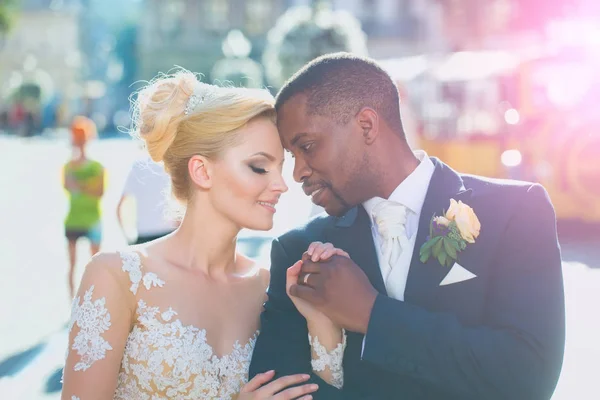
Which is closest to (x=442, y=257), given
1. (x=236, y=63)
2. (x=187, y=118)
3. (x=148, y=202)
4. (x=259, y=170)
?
(x=259, y=170)

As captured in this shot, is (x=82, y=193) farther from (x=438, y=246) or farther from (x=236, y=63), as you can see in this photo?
(x=236, y=63)

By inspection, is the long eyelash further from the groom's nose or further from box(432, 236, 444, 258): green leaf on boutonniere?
box(432, 236, 444, 258): green leaf on boutonniere

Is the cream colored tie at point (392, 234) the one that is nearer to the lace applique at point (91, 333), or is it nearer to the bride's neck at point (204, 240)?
the bride's neck at point (204, 240)

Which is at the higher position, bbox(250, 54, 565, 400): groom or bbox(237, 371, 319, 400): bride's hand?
bbox(250, 54, 565, 400): groom

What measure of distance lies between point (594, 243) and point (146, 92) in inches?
386

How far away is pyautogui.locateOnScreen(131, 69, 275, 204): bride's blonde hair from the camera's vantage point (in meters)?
3.29

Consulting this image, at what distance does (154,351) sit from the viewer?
3260 mm

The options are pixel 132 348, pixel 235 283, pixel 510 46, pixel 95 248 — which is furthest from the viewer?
pixel 510 46

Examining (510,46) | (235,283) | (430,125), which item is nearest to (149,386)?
(235,283)

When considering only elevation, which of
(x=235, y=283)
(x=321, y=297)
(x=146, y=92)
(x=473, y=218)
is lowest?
(x=235, y=283)

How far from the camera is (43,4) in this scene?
8456 cm

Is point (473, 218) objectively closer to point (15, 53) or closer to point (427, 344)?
point (427, 344)

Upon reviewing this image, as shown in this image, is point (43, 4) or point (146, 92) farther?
point (43, 4)

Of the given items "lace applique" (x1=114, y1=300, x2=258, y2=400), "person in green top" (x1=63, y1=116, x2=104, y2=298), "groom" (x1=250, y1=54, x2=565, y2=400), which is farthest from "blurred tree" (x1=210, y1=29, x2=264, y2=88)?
"groom" (x1=250, y1=54, x2=565, y2=400)
